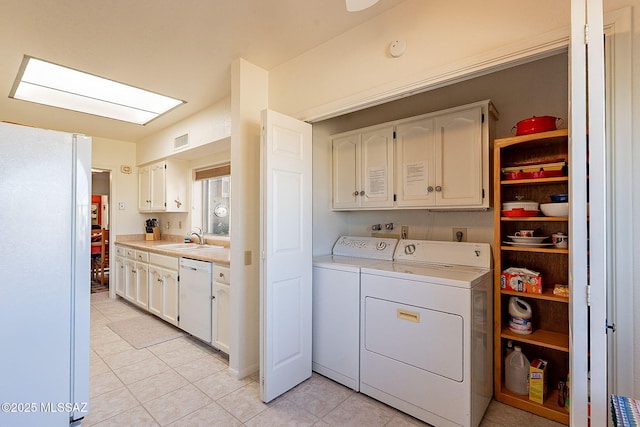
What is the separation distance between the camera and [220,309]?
2.67m

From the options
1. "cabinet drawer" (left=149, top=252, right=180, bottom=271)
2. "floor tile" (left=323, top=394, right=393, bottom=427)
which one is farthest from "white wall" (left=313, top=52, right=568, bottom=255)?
"cabinet drawer" (left=149, top=252, right=180, bottom=271)

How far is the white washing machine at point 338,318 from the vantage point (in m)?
2.13

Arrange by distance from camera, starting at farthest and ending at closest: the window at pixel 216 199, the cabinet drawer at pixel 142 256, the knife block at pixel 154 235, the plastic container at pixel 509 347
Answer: the knife block at pixel 154 235 → the window at pixel 216 199 → the cabinet drawer at pixel 142 256 → the plastic container at pixel 509 347

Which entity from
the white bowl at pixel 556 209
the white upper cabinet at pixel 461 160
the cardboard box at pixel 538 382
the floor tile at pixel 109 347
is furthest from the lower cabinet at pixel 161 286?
the white bowl at pixel 556 209

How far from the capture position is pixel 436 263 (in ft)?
7.39

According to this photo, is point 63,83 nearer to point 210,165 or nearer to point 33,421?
point 210,165

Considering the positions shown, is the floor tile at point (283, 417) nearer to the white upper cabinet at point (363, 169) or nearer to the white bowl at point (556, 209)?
the white upper cabinet at point (363, 169)

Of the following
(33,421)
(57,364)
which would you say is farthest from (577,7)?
(33,421)

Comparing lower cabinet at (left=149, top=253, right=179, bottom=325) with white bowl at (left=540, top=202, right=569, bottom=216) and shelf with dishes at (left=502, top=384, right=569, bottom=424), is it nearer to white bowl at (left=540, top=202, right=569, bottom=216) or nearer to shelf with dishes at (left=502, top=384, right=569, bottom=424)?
shelf with dishes at (left=502, top=384, right=569, bottom=424)

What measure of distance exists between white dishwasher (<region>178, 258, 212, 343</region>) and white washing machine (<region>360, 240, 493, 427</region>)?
1564 mm

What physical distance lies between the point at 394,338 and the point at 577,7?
1.82 metres

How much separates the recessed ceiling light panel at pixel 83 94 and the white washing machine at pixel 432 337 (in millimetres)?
3018

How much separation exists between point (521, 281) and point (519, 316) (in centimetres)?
26

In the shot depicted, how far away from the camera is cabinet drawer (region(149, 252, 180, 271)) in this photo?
3.22 metres
